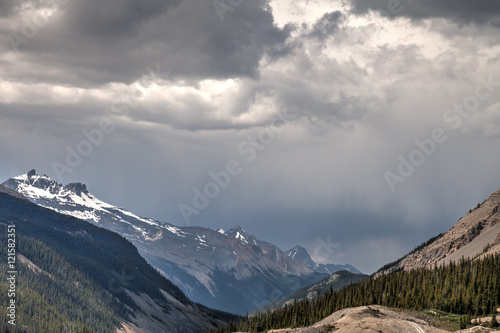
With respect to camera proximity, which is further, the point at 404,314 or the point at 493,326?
the point at 404,314

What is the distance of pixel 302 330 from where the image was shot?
6865 inches

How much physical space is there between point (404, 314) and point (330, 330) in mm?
32432

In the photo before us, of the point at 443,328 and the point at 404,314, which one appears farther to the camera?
the point at 404,314

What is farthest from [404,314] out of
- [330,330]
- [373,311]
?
[330,330]

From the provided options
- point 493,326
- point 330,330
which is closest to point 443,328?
point 493,326

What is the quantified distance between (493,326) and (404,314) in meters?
33.2

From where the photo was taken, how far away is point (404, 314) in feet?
625

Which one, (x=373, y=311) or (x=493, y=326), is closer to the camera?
(x=493, y=326)

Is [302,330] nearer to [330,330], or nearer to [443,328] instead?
[330,330]

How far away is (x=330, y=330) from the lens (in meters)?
170

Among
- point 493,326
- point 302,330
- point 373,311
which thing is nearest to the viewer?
point 493,326

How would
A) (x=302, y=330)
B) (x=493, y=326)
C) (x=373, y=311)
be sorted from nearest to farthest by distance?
(x=493, y=326) < (x=302, y=330) < (x=373, y=311)

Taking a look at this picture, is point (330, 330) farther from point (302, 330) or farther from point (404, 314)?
point (404, 314)

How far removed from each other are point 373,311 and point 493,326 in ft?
118
